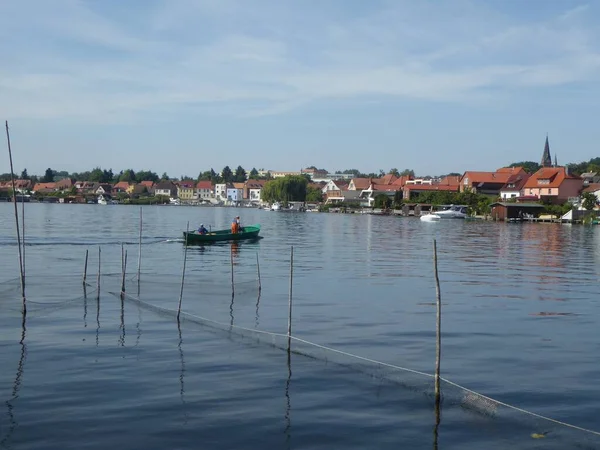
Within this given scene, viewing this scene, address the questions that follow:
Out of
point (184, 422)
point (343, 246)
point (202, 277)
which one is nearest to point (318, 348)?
point (184, 422)

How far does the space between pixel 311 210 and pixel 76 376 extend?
5326 inches

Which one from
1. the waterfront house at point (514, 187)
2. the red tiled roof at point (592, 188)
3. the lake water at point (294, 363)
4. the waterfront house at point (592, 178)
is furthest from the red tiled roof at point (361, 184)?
the lake water at point (294, 363)

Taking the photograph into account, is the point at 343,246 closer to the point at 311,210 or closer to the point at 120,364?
the point at 120,364

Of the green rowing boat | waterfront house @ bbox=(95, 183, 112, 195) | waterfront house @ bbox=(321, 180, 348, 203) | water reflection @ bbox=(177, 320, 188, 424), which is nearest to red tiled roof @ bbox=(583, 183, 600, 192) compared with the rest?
the green rowing boat

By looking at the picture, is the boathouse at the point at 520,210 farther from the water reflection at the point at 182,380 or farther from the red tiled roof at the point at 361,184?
the water reflection at the point at 182,380

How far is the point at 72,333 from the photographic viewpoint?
16.3m

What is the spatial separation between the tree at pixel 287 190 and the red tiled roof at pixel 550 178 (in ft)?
188

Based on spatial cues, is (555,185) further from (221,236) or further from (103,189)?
(103,189)

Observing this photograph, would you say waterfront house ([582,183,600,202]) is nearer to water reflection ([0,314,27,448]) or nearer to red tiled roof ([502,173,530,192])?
red tiled roof ([502,173,530,192])

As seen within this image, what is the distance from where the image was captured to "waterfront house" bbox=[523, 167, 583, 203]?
95.3m

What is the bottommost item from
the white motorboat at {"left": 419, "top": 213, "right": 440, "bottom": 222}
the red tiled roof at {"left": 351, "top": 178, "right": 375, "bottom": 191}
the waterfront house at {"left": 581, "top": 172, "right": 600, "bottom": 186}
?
the white motorboat at {"left": 419, "top": 213, "right": 440, "bottom": 222}

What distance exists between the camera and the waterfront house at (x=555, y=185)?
9531 centimetres

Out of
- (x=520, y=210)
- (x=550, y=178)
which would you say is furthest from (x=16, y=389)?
(x=550, y=178)

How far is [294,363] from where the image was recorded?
13.8 metres
